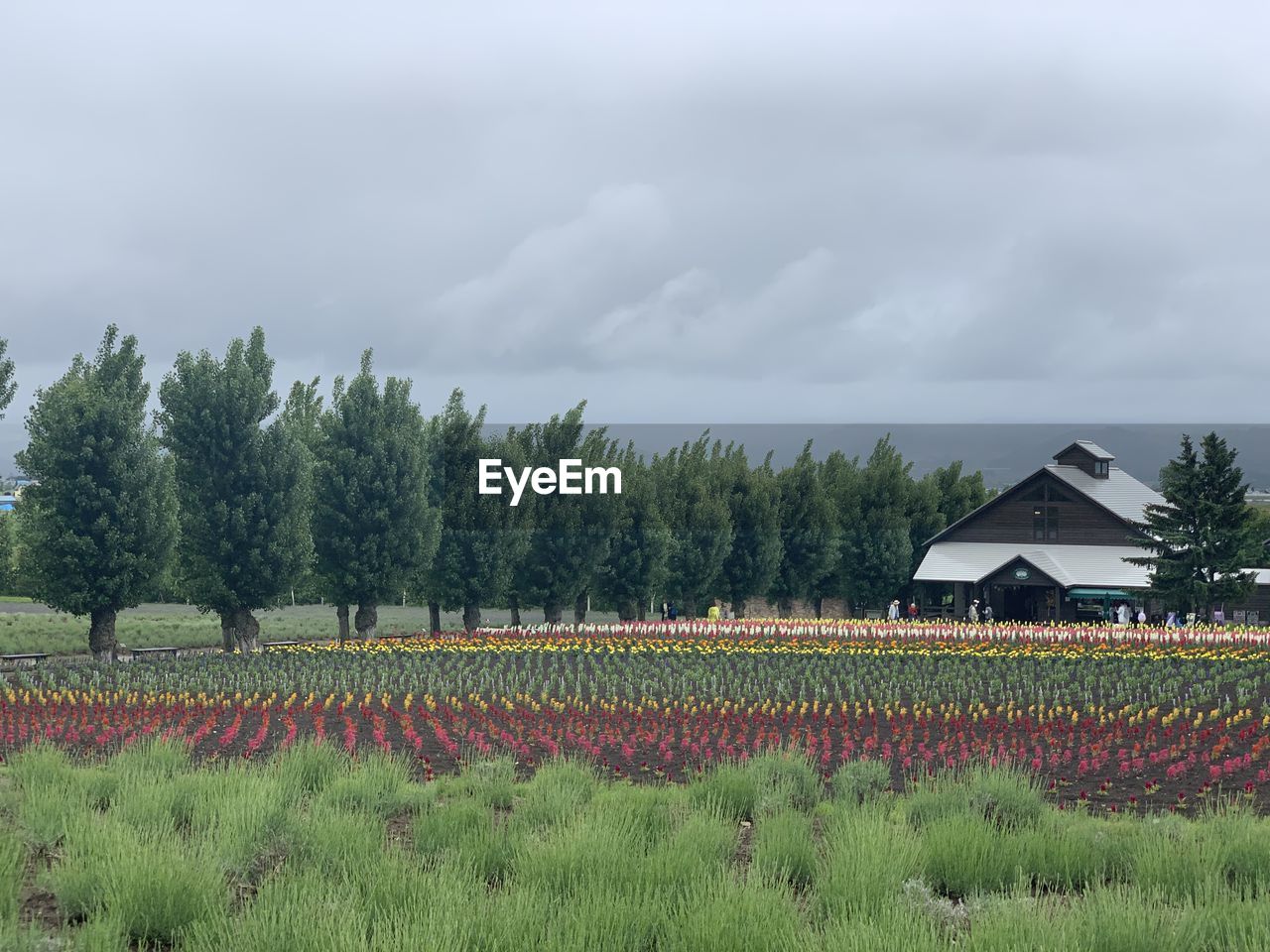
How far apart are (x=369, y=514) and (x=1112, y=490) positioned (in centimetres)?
3091

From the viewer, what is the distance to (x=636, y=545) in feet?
151

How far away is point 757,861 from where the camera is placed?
28.1 feet

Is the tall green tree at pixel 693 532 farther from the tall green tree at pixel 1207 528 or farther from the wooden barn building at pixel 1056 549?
the tall green tree at pixel 1207 528

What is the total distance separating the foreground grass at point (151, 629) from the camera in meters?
40.0

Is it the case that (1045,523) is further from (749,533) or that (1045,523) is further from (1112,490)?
(749,533)

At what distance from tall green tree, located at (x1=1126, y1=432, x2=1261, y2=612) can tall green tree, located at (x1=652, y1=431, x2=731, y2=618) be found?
1564 centimetres

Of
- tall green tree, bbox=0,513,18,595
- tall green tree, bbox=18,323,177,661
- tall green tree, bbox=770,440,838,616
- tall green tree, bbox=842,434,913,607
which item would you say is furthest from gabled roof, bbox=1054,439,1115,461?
tall green tree, bbox=0,513,18,595

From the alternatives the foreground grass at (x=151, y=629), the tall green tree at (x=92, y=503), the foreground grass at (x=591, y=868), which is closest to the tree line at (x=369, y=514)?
the tall green tree at (x=92, y=503)

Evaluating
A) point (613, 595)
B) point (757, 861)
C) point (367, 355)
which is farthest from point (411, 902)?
point (613, 595)

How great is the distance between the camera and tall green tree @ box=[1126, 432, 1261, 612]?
39.3m

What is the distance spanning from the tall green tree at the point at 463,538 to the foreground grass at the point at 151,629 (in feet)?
27.5

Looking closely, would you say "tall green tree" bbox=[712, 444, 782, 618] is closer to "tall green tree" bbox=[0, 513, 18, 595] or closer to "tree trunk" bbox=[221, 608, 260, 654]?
"tree trunk" bbox=[221, 608, 260, 654]

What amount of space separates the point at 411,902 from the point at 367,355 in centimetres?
3436

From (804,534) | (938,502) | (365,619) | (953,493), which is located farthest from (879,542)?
(365,619)
